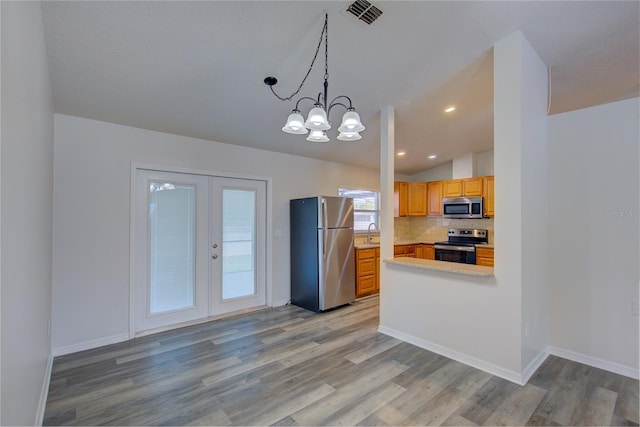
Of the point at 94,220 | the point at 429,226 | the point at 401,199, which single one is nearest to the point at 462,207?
the point at 429,226

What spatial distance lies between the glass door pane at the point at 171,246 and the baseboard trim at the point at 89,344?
1.26 ft

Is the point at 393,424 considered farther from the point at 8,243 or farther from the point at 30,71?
the point at 30,71

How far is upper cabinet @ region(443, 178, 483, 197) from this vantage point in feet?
17.8

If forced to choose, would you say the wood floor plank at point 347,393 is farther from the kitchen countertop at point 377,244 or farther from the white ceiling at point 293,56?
the white ceiling at point 293,56

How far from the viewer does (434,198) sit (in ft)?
20.0

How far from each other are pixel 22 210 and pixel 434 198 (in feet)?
19.7

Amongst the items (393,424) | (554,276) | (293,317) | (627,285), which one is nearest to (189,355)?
(293,317)

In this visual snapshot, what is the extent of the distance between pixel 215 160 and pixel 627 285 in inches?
175

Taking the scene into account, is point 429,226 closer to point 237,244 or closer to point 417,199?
point 417,199

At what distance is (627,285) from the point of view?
2498 mm

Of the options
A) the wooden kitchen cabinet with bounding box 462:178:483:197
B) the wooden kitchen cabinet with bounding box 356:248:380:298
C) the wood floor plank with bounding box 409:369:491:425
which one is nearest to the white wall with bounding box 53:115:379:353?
the wooden kitchen cabinet with bounding box 356:248:380:298

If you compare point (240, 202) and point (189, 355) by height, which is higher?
point (240, 202)

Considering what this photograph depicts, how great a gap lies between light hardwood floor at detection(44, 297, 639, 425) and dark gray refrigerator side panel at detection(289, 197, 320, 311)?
1112 millimetres

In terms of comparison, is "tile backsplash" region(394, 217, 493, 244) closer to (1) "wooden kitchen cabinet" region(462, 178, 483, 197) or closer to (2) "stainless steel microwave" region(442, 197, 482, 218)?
(2) "stainless steel microwave" region(442, 197, 482, 218)
